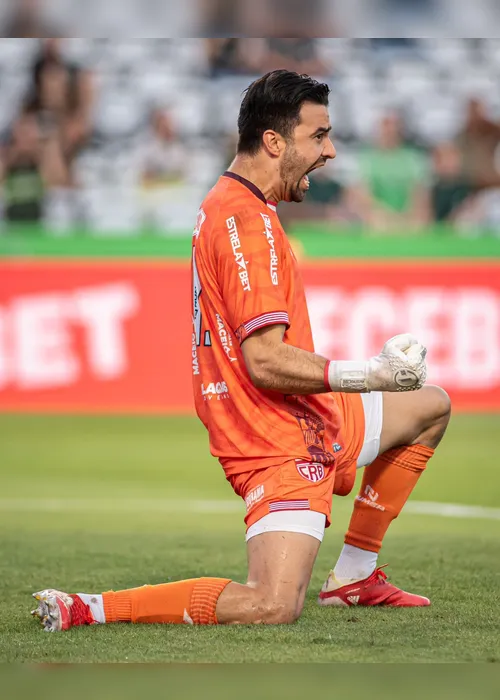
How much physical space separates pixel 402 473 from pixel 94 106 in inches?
437

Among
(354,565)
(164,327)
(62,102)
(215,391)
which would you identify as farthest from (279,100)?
(62,102)

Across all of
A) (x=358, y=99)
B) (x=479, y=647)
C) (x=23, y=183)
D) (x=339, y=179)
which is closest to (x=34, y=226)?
(x=23, y=183)

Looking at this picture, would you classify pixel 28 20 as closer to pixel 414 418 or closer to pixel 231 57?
pixel 414 418

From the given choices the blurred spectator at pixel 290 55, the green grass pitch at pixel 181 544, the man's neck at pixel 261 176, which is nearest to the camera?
the green grass pitch at pixel 181 544

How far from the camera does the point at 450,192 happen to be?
13.6 m

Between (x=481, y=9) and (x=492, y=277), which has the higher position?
(x=481, y=9)

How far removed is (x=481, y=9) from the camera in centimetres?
876

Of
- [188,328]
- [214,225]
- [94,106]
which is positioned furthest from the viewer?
[94,106]

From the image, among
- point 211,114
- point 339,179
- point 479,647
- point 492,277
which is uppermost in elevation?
point 211,114

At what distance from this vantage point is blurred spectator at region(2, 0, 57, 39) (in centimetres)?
682

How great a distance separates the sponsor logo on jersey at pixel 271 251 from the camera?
4211 mm

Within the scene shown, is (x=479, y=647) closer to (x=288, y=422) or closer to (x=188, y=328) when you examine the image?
(x=288, y=422)

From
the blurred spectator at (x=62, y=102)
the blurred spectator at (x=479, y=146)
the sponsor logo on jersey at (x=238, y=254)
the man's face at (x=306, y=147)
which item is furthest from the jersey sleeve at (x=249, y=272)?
the blurred spectator at (x=62, y=102)

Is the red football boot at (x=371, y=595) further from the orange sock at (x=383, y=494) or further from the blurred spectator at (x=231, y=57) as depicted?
Answer: the blurred spectator at (x=231, y=57)
